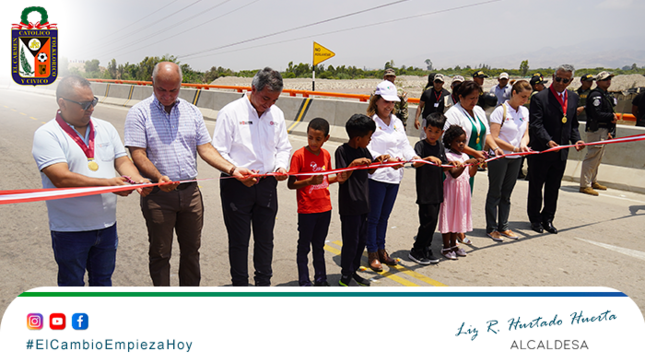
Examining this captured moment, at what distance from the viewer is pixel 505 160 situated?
246 inches

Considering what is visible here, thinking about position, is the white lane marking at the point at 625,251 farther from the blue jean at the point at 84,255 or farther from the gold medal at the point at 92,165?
the gold medal at the point at 92,165

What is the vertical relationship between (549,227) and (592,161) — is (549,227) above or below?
below

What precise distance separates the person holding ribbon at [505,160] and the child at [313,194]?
2.88 m

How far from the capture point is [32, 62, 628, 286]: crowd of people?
10.6 feet

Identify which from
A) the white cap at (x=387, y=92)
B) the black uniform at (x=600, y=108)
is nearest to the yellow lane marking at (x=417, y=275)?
the white cap at (x=387, y=92)

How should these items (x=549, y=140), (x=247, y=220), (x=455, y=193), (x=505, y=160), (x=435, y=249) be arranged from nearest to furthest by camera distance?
(x=247, y=220) → (x=455, y=193) → (x=435, y=249) → (x=505, y=160) → (x=549, y=140)

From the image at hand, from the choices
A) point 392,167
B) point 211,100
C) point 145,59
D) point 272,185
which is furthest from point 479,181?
point 145,59

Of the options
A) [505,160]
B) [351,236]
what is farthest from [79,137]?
[505,160]

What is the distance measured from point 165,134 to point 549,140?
211 inches

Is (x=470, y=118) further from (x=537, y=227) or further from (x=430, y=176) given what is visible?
(x=537, y=227)
